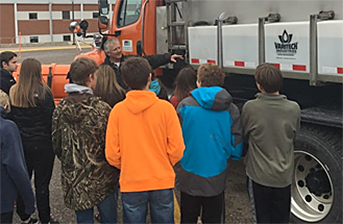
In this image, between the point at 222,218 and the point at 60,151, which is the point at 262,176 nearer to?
the point at 222,218

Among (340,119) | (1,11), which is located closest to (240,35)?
(340,119)

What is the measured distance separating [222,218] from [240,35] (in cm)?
210

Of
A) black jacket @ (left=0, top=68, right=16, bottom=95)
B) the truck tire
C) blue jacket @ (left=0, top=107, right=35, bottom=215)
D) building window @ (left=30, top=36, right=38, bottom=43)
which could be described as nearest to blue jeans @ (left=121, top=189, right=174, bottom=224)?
blue jacket @ (left=0, top=107, right=35, bottom=215)

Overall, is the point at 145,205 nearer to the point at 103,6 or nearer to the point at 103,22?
the point at 103,6

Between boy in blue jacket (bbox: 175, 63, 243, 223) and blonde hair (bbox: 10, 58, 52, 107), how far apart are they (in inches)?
55.8

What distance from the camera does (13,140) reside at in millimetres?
3082

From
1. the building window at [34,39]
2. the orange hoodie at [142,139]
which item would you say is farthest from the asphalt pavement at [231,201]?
the building window at [34,39]

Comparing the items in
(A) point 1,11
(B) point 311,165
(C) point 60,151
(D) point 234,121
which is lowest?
(B) point 311,165

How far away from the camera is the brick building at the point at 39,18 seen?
132 feet

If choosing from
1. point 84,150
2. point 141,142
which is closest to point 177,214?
point 84,150

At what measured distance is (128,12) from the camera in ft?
23.6

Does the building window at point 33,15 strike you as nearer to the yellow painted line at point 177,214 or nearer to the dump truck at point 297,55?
the dump truck at point 297,55

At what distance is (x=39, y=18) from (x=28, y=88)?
39866 mm

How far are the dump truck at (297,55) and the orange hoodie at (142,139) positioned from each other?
173cm
